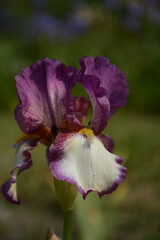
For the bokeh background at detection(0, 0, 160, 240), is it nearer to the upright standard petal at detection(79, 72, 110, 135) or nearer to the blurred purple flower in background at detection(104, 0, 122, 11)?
the blurred purple flower in background at detection(104, 0, 122, 11)

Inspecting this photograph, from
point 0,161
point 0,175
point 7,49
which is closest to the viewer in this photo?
point 0,175

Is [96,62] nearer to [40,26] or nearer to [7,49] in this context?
[7,49]

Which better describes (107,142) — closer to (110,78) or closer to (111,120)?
(110,78)

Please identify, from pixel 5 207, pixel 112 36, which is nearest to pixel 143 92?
pixel 112 36

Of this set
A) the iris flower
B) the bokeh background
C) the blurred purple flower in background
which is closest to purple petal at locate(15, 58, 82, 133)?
the iris flower

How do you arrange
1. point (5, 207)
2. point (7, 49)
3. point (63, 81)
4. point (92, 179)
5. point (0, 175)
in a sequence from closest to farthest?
point (92, 179)
point (63, 81)
point (5, 207)
point (0, 175)
point (7, 49)

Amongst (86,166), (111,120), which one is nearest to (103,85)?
(86,166)
